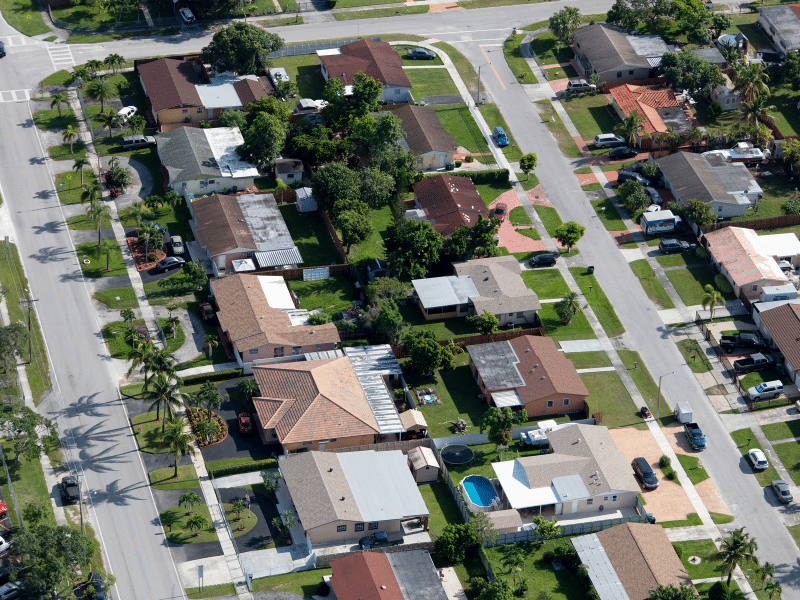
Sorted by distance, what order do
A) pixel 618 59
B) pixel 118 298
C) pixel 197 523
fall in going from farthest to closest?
pixel 618 59
pixel 118 298
pixel 197 523

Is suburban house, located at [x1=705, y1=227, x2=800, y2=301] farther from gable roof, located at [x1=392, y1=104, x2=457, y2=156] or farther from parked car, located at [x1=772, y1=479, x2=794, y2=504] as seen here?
gable roof, located at [x1=392, y1=104, x2=457, y2=156]

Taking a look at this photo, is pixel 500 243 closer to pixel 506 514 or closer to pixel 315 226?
pixel 315 226

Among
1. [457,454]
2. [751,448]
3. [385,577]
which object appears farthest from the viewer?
[751,448]

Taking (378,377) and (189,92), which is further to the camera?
(189,92)

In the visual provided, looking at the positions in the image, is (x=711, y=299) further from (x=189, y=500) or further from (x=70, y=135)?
(x=70, y=135)

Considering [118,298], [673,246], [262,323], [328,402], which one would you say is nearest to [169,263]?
[118,298]

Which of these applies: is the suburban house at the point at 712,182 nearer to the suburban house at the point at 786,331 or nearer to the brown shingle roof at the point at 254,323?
the suburban house at the point at 786,331
